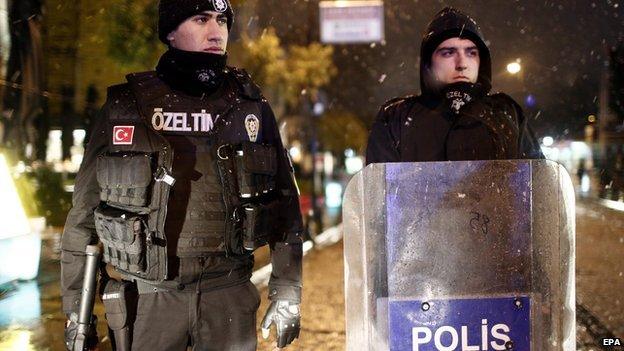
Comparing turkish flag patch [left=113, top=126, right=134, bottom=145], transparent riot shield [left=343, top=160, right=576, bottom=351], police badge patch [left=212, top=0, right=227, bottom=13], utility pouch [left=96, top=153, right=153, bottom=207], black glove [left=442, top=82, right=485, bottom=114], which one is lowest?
transparent riot shield [left=343, top=160, right=576, bottom=351]

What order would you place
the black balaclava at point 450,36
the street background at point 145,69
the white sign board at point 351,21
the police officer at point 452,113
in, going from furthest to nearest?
the white sign board at point 351,21, the street background at point 145,69, the black balaclava at point 450,36, the police officer at point 452,113

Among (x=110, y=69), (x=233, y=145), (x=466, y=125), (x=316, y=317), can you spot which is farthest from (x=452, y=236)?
(x=110, y=69)

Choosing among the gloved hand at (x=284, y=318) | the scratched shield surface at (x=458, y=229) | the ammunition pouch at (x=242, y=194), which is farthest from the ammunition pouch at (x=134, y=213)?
the scratched shield surface at (x=458, y=229)

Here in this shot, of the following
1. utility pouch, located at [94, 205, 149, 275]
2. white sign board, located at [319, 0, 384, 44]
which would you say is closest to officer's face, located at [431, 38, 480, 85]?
utility pouch, located at [94, 205, 149, 275]

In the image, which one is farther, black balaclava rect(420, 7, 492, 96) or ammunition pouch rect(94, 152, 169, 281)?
black balaclava rect(420, 7, 492, 96)

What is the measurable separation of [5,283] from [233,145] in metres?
5.82

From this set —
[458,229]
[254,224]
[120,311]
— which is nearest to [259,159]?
[254,224]

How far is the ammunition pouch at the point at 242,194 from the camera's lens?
8.51 ft

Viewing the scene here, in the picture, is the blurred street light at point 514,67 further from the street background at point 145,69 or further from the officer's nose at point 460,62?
the officer's nose at point 460,62

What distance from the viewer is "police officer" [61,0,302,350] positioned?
251 centimetres

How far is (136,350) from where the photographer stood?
2.53m

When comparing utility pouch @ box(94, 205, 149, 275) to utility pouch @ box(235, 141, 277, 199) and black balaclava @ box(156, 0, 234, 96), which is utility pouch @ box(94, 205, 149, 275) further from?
black balaclava @ box(156, 0, 234, 96)

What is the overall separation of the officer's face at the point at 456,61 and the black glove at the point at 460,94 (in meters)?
0.10

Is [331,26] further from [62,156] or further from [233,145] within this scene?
[233,145]
